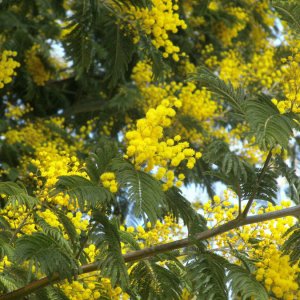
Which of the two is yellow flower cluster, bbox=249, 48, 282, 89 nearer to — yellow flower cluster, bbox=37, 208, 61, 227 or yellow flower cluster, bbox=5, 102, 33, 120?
yellow flower cluster, bbox=5, 102, 33, 120

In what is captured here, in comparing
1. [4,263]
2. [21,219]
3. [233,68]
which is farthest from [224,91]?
[233,68]

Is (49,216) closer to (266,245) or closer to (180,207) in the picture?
(180,207)

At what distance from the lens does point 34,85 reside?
8336 millimetres

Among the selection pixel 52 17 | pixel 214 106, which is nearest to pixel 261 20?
pixel 214 106

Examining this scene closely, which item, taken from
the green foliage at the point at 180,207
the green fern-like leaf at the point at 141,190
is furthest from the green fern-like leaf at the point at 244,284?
the green fern-like leaf at the point at 141,190

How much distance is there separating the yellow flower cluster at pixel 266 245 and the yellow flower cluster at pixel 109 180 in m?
0.73

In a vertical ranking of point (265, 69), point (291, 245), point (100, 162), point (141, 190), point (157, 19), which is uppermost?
point (265, 69)

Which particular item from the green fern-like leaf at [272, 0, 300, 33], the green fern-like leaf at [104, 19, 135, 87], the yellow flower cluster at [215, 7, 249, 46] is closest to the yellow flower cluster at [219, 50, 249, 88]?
the yellow flower cluster at [215, 7, 249, 46]

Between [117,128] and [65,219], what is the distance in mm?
5056

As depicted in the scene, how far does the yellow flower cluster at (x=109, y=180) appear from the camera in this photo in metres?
2.92

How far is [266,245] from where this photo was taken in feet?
10.9

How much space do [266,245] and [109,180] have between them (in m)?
0.88

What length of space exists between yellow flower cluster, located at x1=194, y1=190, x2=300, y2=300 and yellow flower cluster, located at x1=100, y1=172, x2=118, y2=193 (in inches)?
28.9

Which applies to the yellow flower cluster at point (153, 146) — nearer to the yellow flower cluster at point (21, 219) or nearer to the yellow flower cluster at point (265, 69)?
the yellow flower cluster at point (21, 219)
